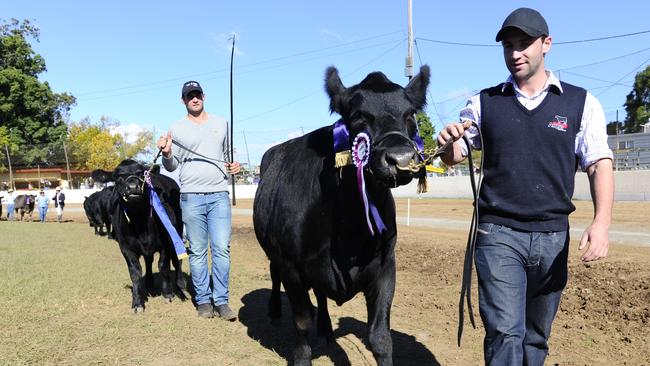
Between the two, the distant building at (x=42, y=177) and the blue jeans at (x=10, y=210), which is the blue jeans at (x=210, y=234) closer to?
the blue jeans at (x=10, y=210)

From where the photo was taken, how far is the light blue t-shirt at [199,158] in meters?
5.93

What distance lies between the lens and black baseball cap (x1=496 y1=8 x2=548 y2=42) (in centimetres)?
268

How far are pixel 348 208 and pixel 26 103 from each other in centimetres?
5319

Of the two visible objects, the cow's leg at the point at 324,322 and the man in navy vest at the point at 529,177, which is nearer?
the man in navy vest at the point at 529,177

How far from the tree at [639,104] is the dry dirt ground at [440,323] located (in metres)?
47.7

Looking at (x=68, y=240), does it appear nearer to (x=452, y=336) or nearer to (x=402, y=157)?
(x=452, y=336)

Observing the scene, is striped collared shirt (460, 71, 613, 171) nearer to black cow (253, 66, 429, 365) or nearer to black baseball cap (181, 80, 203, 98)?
black cow (253, 66, 429, 365)

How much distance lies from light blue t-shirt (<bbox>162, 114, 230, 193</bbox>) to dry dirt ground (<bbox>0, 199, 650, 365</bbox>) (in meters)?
1.53

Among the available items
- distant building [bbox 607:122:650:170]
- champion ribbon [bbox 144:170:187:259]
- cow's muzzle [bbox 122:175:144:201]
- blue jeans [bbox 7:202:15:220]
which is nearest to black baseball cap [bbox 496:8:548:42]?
champion ribbon [bbox 144:170:187:259]

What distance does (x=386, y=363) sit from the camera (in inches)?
143

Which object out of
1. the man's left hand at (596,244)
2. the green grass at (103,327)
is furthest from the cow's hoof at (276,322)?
the man's left hand at (596,244)

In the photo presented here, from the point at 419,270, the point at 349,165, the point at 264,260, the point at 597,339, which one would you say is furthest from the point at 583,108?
the point at 264,260

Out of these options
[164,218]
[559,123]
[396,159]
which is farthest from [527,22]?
[164,218]

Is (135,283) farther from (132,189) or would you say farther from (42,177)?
(42,177)
